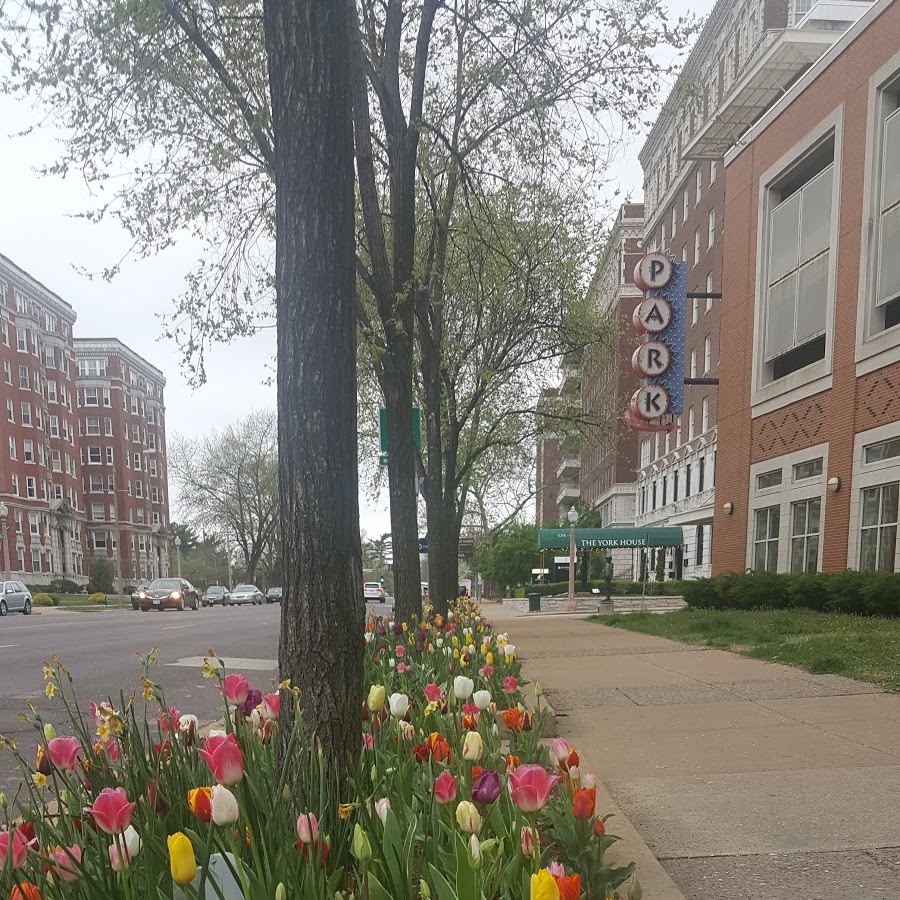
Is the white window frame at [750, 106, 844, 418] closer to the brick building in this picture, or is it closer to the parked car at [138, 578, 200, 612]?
the brick building

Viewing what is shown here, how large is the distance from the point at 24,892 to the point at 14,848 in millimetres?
191

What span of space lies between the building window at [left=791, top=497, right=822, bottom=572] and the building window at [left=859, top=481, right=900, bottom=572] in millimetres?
1399

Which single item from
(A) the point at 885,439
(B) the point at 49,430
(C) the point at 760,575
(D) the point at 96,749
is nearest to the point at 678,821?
(D) the point at 96,749

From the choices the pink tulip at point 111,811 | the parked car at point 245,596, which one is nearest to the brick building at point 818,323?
the pink tulip at point 111,811

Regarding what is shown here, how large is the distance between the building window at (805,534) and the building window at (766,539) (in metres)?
0.71

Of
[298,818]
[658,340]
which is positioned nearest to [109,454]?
[658,340]

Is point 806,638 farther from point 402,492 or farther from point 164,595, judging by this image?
point 164,595

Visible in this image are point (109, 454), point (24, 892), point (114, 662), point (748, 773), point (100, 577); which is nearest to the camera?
point (24, 892)

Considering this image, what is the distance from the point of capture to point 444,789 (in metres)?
1.80

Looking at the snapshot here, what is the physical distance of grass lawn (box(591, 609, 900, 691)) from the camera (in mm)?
7094

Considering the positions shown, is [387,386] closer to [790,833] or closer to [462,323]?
[790,833]

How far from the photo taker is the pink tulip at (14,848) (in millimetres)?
1575

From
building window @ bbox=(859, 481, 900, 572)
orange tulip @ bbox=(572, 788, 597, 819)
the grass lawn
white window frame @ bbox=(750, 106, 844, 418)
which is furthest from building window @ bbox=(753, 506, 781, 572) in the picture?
orange tulip @ bbox=(572, 788, 597, 819)

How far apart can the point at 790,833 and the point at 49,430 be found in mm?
61989
